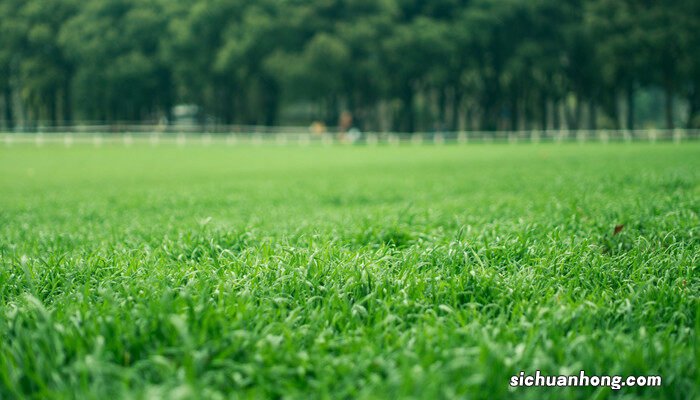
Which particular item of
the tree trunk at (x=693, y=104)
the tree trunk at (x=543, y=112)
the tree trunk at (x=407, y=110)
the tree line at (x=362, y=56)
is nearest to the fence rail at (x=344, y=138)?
the tree trunk at (x=693, y=104)

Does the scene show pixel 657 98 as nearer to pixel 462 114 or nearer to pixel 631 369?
pixel 462 114

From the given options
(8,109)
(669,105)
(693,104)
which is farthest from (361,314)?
(8,109)

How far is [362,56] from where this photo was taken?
58719mm

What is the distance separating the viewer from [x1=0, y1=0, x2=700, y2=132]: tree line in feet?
173

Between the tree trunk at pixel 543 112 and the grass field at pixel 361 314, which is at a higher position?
the tree trunk at pixel 543 112

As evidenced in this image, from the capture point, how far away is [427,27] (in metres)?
56.3

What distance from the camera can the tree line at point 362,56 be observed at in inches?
2079

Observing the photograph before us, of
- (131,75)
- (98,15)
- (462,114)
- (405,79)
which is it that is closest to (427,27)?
(405,79)

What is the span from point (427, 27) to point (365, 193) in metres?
49.3

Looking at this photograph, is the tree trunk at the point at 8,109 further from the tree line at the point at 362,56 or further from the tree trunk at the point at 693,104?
the tree trunk at the point at 693,104

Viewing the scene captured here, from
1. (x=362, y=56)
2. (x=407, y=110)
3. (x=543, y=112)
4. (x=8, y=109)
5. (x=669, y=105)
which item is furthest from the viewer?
(x=8, y=109)

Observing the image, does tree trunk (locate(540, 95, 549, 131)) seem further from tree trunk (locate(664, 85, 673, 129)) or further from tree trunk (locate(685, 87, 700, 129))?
tree trunk (locate(685, 87, 700, 129))

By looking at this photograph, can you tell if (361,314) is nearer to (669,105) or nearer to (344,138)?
(344,138)

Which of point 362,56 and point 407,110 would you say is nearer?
point 362,56
